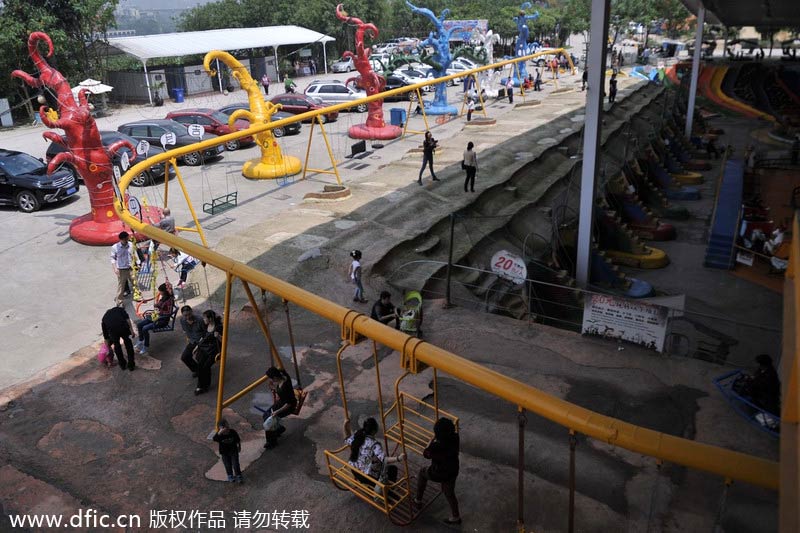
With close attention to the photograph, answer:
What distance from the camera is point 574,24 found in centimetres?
7044

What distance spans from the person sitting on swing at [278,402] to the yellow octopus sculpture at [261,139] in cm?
1487

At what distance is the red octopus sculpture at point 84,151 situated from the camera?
15.1 m

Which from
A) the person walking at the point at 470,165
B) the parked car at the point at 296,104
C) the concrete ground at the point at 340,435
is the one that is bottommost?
the concrete ground at the point at 340,435

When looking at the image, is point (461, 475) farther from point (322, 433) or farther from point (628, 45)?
point (628, 45)

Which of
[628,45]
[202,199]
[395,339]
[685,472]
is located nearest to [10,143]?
[202,199]

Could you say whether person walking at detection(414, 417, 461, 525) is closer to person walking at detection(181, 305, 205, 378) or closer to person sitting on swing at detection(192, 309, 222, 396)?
person sitting on swing at detection(192, 309, 222, 396)

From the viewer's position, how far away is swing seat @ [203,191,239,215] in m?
18.0

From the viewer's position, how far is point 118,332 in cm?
1012

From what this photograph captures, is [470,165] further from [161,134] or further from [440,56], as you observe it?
[440,56]

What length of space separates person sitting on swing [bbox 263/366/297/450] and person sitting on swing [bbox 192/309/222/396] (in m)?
1.85

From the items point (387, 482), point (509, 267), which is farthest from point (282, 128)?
point (387, 482)

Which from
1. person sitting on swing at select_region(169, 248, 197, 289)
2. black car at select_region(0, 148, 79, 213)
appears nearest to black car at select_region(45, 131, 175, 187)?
black car at select_region(0, 148, 79, 213)

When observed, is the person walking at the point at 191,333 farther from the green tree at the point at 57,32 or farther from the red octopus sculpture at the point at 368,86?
the green tree at the point at 57,32

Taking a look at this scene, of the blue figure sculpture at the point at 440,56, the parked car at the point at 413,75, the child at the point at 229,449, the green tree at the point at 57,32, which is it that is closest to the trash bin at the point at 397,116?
the blue figure sculpture at the point at 440,56
